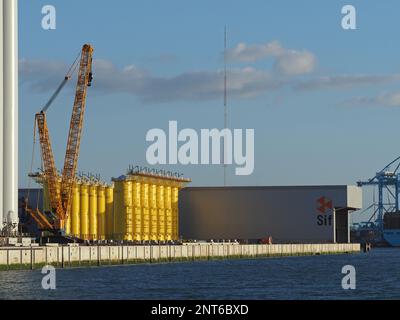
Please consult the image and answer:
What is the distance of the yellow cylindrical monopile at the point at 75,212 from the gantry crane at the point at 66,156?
174 inches

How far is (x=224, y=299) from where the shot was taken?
86.1m

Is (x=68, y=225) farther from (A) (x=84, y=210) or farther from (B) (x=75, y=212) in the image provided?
(A) (x=84, y=210)

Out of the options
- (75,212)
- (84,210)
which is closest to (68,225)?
(75,212)

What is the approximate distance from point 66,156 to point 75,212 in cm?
1431

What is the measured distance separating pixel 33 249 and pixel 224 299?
42.4 m

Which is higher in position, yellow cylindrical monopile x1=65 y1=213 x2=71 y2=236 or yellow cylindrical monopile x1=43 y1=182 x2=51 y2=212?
yellow cylindrical monopile x1=43 y1=182 x2=51 y2=212

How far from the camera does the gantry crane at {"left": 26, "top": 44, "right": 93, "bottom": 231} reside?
598 feet

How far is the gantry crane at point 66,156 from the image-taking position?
182 m

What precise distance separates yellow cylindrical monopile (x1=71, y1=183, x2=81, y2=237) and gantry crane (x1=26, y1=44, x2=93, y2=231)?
4428 millimetres

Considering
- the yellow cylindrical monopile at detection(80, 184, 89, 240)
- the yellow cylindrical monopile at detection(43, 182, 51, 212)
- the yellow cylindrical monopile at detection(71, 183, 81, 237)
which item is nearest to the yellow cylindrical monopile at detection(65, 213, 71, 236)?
the yellow cylindrical monopile at detection(71, 183, 81, 237)

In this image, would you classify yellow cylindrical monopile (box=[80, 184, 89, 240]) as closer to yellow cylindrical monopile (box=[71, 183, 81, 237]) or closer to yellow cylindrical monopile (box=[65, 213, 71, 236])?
yellow cylindrical monopile (box=[71, 183, 81, 237])

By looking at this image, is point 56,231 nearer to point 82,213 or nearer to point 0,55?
point 82,213

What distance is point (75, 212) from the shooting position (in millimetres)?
195000
